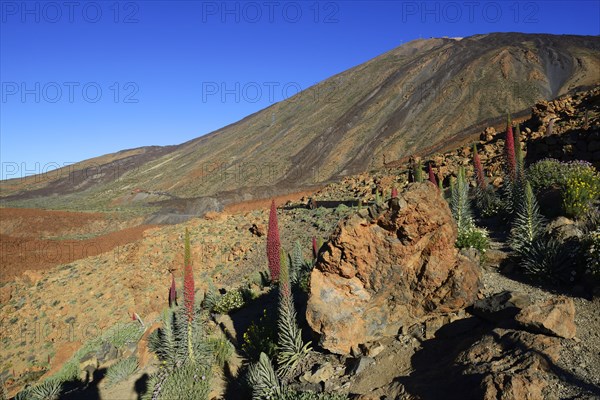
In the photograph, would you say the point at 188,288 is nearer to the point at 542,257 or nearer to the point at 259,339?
the point at 259,339

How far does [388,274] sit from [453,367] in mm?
1579

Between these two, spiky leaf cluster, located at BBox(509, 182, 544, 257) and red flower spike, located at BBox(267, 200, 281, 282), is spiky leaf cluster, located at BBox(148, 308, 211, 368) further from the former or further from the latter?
spiky leaf cluster, located at BBox(509, 182, 544, 257)

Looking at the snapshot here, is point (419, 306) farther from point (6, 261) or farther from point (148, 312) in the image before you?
point (6, 261)

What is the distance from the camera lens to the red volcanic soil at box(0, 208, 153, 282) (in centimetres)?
2014

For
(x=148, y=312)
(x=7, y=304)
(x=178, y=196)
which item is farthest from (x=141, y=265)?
(x=178, y=196)

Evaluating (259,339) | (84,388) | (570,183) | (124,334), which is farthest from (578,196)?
(124,334)

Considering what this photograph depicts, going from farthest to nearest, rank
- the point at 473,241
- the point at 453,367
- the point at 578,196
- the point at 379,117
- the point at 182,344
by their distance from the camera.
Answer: the point at 379,117 → the point at 578,196 → the point at 473,241 → the point at 182,344 → the point at 453,367

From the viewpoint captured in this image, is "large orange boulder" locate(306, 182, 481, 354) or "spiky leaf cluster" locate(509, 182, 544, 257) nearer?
"large orange boulder" locate(306, 182, 481, 354)

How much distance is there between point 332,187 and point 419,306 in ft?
73.1

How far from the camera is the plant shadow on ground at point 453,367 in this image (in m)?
3.79

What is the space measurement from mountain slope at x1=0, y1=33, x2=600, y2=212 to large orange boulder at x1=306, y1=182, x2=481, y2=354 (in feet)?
105

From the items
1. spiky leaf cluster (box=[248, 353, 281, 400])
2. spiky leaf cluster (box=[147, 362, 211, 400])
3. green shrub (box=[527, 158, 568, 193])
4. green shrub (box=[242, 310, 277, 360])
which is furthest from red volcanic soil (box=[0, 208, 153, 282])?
green shrub (box=[527, 158, 568, 193])

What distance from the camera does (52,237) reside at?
2855 centimetres

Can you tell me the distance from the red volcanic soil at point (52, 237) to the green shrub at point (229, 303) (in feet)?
42.1
